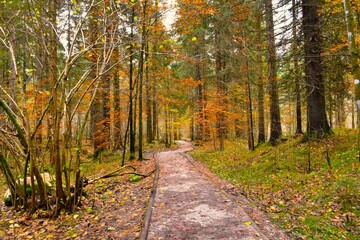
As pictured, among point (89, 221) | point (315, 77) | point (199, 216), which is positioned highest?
point (315, 77)

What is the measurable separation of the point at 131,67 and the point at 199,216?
8.95m

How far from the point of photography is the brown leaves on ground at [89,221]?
14.8 feet

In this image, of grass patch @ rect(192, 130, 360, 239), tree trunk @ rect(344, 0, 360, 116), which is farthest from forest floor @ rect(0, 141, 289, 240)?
tree trunk @ rect(344, 0, 360, 116)

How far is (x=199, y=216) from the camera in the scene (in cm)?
493

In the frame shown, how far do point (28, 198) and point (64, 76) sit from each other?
3.60 m

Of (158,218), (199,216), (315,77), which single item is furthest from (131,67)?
(199,216)

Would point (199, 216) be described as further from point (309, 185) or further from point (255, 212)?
point (309, 185)

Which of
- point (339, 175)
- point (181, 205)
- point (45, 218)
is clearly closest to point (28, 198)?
point (45, 218)

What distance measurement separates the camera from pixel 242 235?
3979 millimetres

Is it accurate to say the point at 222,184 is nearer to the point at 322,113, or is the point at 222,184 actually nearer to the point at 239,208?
the point at 239,208

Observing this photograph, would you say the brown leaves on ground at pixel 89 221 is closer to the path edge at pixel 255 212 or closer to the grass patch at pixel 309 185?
the path edge at pixel 255 212

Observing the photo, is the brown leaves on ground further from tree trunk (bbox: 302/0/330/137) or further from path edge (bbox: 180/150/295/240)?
tree trunk (bbox: 302/0/330/137)

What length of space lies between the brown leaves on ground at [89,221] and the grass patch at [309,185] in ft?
9.87

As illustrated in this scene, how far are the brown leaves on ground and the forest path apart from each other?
0.45 metres
